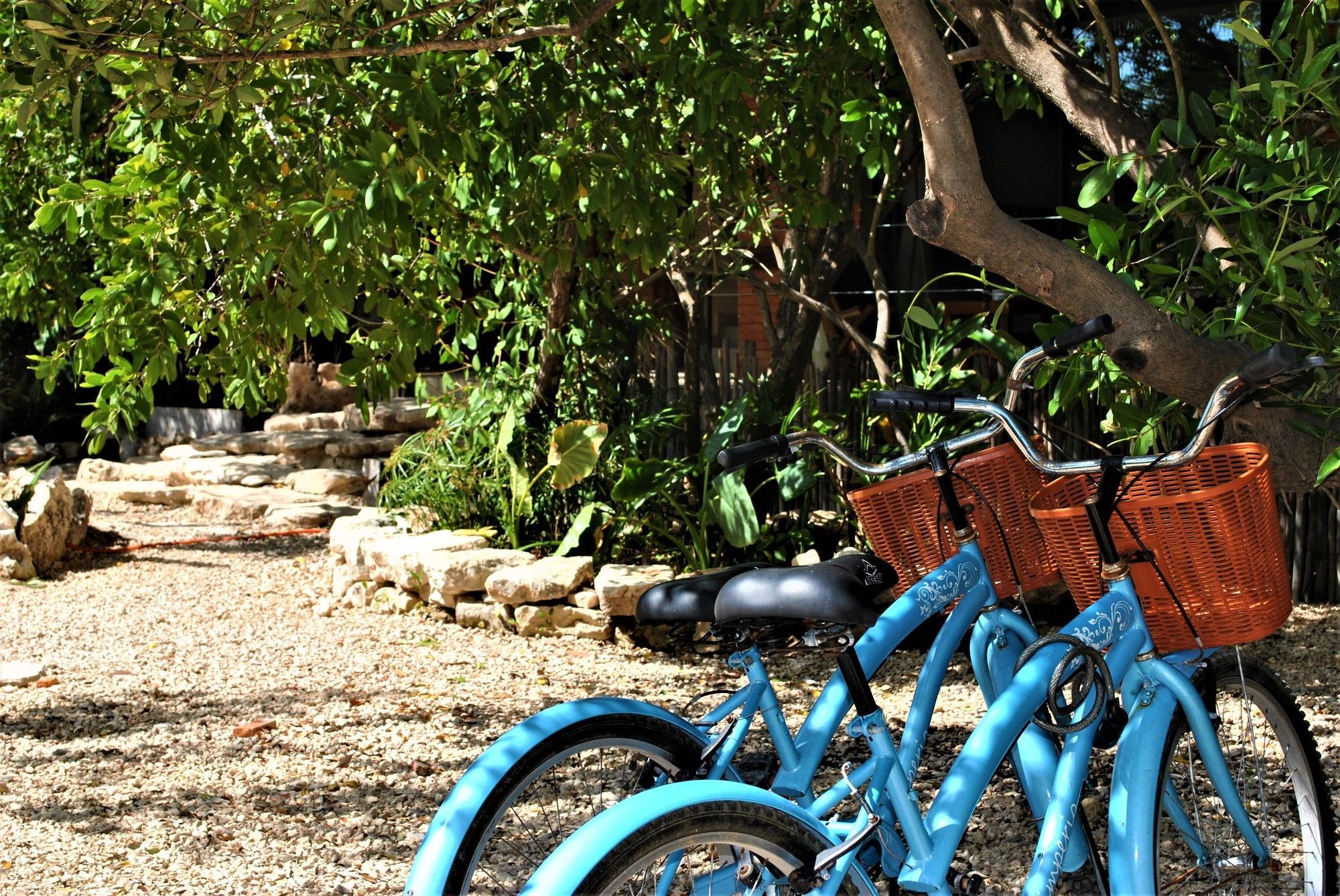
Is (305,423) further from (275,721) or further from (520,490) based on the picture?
(275,721)

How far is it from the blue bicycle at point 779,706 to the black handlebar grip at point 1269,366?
29 cm

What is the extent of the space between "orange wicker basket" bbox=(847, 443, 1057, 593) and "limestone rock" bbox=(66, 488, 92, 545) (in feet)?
23.9

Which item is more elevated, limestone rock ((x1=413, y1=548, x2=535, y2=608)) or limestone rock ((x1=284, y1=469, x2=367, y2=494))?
limestone rock ((x1=284, y1=469, x2=367, y2=494))

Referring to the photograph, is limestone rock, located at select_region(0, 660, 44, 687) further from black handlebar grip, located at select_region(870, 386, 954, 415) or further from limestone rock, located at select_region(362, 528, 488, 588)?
black handlebar grip, located at select_region(870, 386, 954, 415)

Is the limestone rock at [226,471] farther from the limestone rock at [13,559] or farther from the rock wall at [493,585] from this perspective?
the rock wall at [493,585]

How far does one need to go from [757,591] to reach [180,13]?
105 inches

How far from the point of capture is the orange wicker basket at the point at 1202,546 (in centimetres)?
238

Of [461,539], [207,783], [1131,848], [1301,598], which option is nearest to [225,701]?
[207,783]

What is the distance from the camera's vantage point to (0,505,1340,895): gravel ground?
3566mm

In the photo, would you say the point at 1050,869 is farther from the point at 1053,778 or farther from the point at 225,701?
the point at 225,701

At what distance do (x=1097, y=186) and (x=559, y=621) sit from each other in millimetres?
3829

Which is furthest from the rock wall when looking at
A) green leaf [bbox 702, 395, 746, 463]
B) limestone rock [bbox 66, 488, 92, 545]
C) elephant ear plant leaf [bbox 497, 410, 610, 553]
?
limestone rock [bbox 66, 488, 92, 545]

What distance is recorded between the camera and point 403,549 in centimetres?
682

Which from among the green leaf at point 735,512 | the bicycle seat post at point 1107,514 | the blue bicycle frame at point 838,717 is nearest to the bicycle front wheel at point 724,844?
the blue bicycle frame at point 838,717
